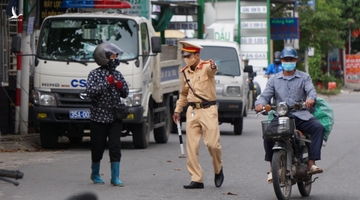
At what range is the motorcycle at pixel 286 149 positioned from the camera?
6867 millimetres

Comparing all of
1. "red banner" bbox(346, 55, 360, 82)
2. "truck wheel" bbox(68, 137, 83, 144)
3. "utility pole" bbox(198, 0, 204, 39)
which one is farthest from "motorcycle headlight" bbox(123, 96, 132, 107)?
"red banner" bbox(346, 55, 360, 82)

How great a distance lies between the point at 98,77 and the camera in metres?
8.33

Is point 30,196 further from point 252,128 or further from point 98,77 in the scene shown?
point 252,128

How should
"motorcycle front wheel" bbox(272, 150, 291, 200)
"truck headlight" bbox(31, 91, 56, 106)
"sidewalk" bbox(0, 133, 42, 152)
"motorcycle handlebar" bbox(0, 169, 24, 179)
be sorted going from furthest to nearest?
"sidewalk" bbox(0, 133, 42, 152) < "truck headlight" bbox(31, 91, 56, 106) < "motorcycle front wheel" bbox(272, 150, 291, 200) < "motorcycle handlebar" bbox(0, 169, 24, 179)

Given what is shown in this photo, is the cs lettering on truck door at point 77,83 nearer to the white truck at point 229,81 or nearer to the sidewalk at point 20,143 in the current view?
the sidewalk at point 20,143

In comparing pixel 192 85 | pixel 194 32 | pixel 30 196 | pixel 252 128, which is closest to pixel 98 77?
pixel 192 85

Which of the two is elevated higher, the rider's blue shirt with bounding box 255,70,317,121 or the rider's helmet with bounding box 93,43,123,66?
the rider's helmet with bounding box 93,43,123,66

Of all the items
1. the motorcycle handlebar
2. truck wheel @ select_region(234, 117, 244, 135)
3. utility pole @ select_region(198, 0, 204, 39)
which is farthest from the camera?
utility pole @ select_region(198, 0, 204, 39)

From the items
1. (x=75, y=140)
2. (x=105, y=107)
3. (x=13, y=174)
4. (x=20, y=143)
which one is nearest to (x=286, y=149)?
(x=105, y=107)

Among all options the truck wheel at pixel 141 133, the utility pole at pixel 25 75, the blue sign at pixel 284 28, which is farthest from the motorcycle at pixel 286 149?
the blue sign at pixel 284 28

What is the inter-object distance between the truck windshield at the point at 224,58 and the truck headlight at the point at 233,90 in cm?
42

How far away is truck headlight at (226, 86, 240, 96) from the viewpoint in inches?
611

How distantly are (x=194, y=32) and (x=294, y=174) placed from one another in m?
23.6

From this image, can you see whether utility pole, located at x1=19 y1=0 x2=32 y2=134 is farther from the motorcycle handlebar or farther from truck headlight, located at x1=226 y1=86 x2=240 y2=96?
the motorcycle handlebar
